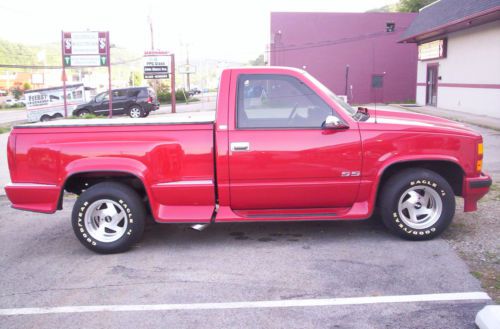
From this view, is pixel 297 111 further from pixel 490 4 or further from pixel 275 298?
pixel 490 4

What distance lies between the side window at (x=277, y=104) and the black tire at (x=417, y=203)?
3.43ft

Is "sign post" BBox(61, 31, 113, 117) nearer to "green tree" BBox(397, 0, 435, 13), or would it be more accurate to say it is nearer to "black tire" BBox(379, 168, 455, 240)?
"black tire" BBox(379, 168, 455, 240)

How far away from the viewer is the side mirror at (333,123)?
16.9ft

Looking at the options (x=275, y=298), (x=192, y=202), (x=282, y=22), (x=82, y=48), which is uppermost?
(x=282, y=22)

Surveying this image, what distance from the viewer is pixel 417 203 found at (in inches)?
215

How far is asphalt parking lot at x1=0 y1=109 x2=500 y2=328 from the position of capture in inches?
153

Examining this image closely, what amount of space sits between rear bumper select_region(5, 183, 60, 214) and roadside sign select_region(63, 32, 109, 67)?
19338mm

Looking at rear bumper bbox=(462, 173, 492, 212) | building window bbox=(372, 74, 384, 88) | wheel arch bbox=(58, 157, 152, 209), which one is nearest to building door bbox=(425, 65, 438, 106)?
building window bbox=(372, 74, 384, 88)

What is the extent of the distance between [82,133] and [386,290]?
10.8ft

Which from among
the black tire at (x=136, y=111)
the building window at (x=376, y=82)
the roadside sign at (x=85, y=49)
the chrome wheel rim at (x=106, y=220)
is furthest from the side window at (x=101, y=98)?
the chrome wheel rim at (x=106, y=220)

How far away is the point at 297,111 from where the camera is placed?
534cm

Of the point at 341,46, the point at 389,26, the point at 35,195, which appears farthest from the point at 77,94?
the point at 35,195

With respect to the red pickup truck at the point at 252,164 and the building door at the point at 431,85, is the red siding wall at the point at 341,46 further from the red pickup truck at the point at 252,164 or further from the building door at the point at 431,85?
the red pickup truck at the point at 252,164

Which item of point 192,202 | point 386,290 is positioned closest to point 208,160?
point 192,202
